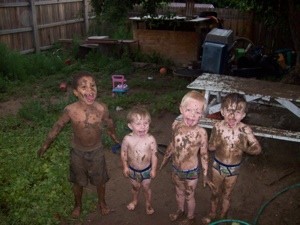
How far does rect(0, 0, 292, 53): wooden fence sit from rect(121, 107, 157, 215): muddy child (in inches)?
344

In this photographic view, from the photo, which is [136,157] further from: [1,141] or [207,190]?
[1,141]

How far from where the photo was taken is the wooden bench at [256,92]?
16.2 ft

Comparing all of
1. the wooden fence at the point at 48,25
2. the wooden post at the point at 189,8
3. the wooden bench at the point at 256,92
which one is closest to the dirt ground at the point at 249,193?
the wooden bench at the point at 256,92

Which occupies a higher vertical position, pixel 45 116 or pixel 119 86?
pixel 119 86

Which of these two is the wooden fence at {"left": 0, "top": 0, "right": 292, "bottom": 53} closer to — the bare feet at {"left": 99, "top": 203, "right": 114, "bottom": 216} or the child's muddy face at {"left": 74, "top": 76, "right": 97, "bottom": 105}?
the child's muddy face at {"left": 74, "top": 76, "right": 97, "bottom": 105}

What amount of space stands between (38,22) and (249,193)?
419 inches

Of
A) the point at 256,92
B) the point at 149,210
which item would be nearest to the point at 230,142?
the point at 149,210

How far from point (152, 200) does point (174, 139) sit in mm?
1245

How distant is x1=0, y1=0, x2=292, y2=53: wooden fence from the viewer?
36.7 feet

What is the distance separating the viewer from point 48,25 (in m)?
12.8

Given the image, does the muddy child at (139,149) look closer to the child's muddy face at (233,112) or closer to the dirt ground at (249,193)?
the dirt ground at (249,193)

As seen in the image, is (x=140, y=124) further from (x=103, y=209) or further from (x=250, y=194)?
(x=250, y=194)

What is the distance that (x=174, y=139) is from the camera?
11.5 ft

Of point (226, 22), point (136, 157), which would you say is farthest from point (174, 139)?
point (226, 22)
